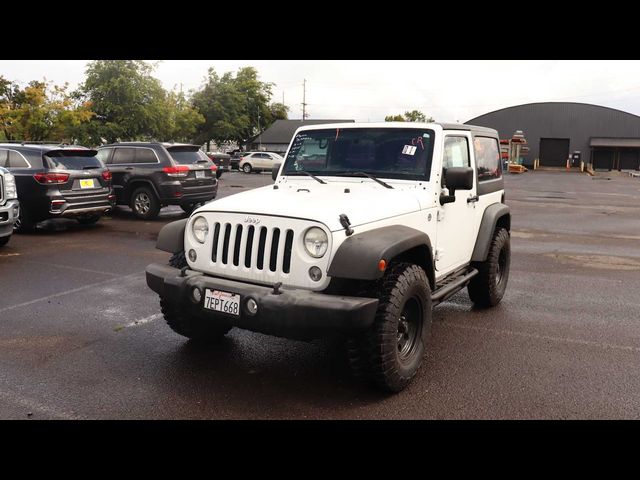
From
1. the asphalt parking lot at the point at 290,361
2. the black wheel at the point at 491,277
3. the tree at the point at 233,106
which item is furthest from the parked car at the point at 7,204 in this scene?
the tree at the point at 233,106

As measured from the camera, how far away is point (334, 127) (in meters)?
5.30

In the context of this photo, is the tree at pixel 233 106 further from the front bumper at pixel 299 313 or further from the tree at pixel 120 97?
the front bumper at pixel 299 313

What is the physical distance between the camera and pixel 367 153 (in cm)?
502

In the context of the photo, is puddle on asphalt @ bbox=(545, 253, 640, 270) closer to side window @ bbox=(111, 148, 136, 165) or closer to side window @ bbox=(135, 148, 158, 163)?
side window @ bbox=(135, 148, 158, 163)

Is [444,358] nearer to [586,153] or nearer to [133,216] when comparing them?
[133,216]

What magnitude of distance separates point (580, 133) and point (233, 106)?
121 ft

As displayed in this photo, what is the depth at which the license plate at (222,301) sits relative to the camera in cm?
371

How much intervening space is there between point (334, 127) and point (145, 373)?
2741 millimetres

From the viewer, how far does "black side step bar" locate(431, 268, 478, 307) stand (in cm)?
459

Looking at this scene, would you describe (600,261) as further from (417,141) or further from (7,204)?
(7,204)

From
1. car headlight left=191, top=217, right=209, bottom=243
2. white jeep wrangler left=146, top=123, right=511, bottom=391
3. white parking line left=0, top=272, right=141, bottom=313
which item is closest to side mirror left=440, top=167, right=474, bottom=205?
white jeep wrangler left=146, top=123, right=511, bottom=391

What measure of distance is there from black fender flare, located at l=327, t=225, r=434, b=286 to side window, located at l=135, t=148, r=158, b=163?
9.66m
